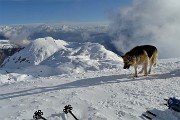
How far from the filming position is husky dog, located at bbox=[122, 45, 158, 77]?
71.6 feet

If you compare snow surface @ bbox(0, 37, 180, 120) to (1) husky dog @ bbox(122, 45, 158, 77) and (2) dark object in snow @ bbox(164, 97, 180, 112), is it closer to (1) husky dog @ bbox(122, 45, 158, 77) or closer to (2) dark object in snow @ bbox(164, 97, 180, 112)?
(2) dark object in snow @ bbox(164, 97, 180, 112)

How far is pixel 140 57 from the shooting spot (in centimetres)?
2241

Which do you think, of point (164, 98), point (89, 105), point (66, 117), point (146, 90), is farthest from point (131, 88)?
point (66, 117)

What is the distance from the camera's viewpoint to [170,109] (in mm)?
14445

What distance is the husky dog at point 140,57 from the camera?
21.8 metres

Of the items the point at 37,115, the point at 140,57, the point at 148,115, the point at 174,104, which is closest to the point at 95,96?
the point at 148,115

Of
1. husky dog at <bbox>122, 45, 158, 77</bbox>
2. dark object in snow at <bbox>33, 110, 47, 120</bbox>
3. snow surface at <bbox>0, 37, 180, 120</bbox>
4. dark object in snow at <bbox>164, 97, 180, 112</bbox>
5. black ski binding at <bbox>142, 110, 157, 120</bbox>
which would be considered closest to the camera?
dark object in snow at <bbox>164, 97, 180, 112</bbox>

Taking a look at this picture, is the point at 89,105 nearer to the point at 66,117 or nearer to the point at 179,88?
the point at 66,117

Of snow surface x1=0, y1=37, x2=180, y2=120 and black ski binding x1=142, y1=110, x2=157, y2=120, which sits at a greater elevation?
snow surface x1=0, y1=37, x2=180, y2=120

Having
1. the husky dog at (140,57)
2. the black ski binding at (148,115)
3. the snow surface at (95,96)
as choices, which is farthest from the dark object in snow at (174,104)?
the husky dog at (140,57)

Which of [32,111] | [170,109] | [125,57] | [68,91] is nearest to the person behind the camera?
[170,109]

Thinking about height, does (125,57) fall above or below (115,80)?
above

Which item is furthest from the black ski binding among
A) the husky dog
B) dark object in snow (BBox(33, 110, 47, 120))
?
the husky dog

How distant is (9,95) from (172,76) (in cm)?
1017
